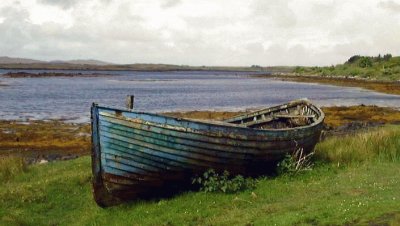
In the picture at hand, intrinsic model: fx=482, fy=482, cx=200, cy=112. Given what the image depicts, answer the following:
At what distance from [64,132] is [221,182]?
743 inches

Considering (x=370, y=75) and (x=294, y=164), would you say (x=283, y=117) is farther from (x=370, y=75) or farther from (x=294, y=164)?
(x=370, y=75)

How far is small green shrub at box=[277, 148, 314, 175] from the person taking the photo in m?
15.3

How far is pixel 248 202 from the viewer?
12672 millimetres

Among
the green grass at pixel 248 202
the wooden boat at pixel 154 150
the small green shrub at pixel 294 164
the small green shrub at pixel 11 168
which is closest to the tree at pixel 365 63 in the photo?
the green grass at pixel 248 202

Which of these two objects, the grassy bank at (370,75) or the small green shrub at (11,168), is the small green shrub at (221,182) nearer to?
the small green shrub at (11,168)

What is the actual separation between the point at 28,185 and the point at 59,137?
1398 cm

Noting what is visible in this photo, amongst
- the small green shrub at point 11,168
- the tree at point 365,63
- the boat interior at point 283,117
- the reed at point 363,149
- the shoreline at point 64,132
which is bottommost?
the shoreline at point 64,132

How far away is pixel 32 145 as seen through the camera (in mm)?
26016

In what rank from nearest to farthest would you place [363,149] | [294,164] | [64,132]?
[294,164] < [363,149] < [64,132]

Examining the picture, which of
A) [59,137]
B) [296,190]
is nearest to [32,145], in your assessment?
[59,137]

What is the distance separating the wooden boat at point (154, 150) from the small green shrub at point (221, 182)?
0.20m

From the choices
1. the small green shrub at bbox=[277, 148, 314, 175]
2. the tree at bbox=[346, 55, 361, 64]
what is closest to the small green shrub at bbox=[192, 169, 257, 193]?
the small green shrub at bbox=[277, 148, 314, 175]

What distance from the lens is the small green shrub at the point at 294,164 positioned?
604 inches

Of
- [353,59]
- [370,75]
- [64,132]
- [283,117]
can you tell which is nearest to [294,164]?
[283,117]
